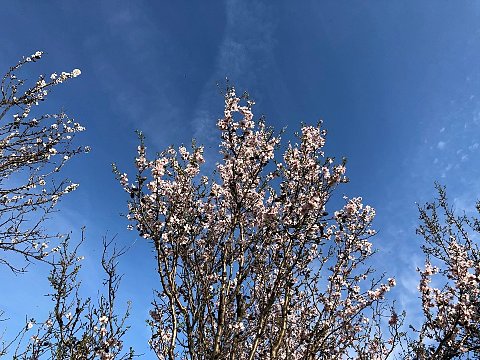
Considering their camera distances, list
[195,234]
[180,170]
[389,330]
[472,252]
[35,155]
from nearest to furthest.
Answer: [195,234], [180,170], [35,155], [389,330], [472,252]

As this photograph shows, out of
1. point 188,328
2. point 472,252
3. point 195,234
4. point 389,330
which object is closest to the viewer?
point 188,328

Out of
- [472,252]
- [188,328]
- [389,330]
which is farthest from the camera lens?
[472,252]

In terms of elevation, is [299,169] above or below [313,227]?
above

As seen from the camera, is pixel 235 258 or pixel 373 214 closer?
pixel 235 258

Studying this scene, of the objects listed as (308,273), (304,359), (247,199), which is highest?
(247,199)

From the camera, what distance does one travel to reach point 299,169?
7.70 metres

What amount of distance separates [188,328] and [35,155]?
490 centimetres

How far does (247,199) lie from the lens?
7594 millimetres

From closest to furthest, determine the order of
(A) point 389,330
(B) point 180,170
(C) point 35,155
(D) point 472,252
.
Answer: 1. (B) point 180,170
2. (C) point 35,155
3. (A) point 389,330
4. (D) point 472,252

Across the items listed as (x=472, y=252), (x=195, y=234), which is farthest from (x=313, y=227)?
(x=472, y=252)

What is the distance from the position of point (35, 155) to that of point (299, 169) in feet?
18.2

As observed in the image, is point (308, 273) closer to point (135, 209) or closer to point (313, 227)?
point (313, 227)

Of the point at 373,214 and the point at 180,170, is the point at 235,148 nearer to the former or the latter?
the point at 180,170

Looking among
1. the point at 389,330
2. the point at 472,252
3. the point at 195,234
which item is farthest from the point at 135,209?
the point at 472,252
